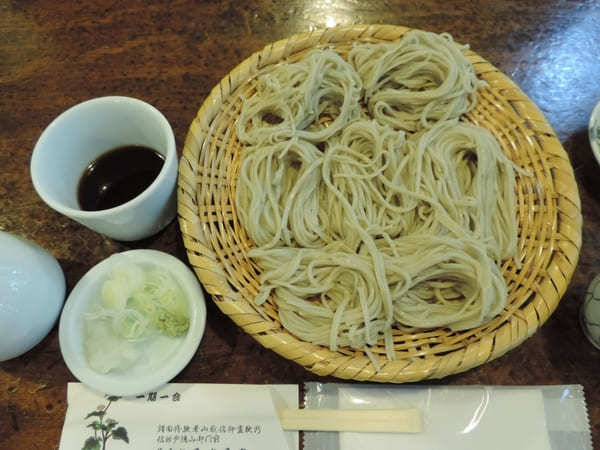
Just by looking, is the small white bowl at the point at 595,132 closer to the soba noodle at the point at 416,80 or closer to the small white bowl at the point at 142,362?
the soba noodle at the point at 416,80

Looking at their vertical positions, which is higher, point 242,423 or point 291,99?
point 291,99

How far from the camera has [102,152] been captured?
4.28 ft

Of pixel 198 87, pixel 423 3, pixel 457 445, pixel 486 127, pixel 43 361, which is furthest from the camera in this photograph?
pixel 423 3

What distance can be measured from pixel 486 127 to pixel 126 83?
141 cm

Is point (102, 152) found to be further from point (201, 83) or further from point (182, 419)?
point (182, 419)

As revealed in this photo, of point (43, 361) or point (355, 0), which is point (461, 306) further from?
point (355, 0)

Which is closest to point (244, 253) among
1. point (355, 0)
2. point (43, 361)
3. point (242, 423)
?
point (242, 423)

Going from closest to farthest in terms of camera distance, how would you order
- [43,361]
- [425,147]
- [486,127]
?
[43,361]
[425,147]
[486,127]

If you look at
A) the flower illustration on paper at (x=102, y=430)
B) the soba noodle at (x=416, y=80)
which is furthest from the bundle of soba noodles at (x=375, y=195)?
the flower illustration on paper at (x=102, y=430)

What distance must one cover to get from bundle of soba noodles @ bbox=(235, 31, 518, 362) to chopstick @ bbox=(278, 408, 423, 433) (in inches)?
6.5

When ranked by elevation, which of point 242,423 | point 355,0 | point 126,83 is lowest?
point 242,423

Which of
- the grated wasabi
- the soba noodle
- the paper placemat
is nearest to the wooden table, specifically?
the paper placemat

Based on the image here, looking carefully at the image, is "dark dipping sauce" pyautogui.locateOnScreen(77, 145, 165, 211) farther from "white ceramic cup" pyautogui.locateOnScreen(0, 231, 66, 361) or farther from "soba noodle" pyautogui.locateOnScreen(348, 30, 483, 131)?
"soba noodle" pyautogui.locateOnScreen(348, 30, 483, 131)

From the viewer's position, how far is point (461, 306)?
119 cm
